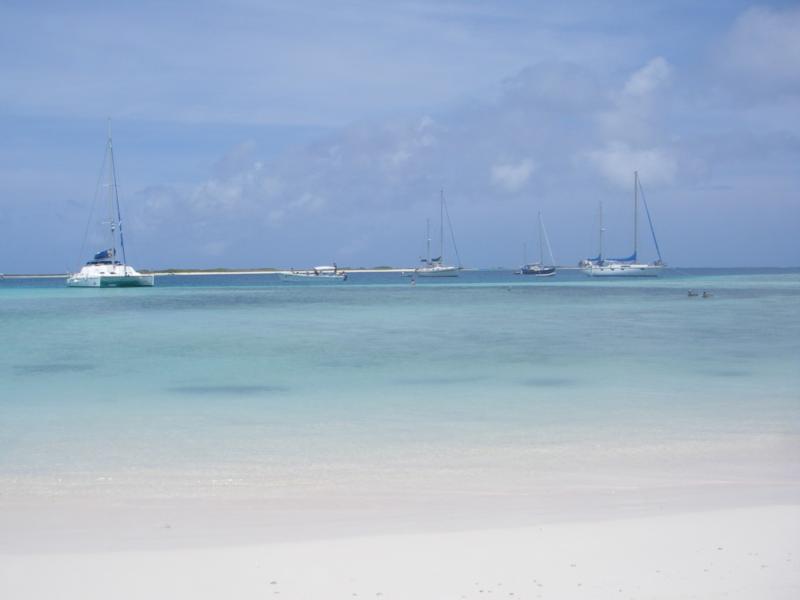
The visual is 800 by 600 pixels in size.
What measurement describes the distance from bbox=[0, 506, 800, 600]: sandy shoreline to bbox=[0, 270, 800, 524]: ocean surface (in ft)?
5.58

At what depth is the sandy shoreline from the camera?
566cm

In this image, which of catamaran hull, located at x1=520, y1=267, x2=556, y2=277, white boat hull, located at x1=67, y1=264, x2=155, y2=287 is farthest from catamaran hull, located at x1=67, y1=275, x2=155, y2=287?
catamaran hull, located at x1=520, y1=267, x2=556, y2=277

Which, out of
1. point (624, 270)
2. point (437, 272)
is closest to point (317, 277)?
point (437, 272)

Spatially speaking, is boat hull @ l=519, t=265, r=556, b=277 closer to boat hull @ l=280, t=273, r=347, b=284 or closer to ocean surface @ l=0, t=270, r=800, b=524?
boat hull @ l=280, t=273, r=347, b=284

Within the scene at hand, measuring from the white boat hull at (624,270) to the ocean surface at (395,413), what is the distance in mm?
79243

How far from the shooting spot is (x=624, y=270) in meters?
108

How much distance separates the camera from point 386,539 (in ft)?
22.3

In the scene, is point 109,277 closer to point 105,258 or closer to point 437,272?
point 105,258

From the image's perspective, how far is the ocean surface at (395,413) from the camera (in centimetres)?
917

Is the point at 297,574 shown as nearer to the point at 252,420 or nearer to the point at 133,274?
the point at 252,420

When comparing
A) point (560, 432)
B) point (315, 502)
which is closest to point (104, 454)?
point (315, 502)

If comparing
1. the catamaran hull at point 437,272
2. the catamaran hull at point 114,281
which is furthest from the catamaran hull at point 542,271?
A: the catamaran hull at point 114,281

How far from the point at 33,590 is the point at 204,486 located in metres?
3.15

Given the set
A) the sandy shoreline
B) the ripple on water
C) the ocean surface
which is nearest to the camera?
the sandy shoreline
